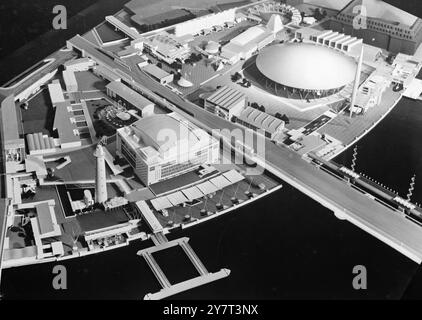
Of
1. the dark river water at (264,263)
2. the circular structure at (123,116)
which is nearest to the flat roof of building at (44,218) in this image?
the dark river water at (264,263)

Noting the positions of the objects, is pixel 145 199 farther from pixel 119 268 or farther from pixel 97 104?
pixel 97 104

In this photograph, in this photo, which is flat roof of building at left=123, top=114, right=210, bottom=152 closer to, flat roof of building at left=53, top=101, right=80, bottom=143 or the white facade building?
flat roof of building at left=53, top=101, right=80, bottom=143

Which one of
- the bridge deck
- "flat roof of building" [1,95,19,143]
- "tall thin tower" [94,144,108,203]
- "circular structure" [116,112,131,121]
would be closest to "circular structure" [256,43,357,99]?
"circular structure" [116,112,131,121]

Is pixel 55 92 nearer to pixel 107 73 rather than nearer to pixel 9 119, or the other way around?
pixel 107 73

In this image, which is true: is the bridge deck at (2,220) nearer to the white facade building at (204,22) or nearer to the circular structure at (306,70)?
the circular structure at (306,70)

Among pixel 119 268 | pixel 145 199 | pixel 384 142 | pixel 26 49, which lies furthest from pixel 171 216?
pixel 26 49

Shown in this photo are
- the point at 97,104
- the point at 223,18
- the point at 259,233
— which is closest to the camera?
the point at 259,233
